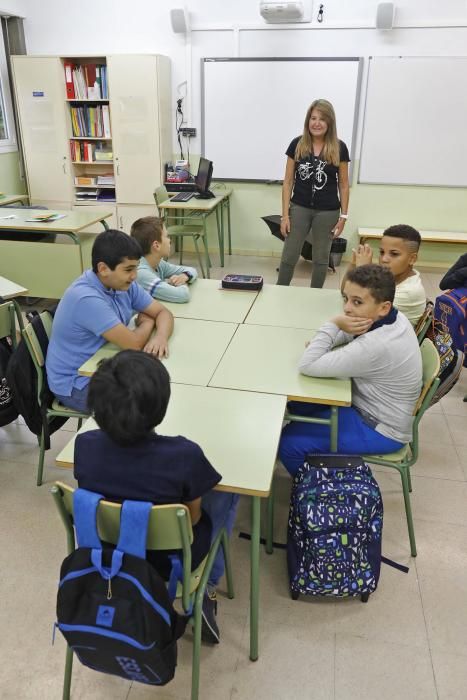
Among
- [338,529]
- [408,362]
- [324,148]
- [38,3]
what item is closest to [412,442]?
[408,362]

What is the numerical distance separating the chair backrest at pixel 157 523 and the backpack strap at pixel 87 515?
0.02 metres

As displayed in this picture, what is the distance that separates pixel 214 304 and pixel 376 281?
0.97 m

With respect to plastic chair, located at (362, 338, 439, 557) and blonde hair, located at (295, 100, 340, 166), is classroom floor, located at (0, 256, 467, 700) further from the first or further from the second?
blonde hair, located at (295, 100, 340, 166)

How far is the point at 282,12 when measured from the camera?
5.15 meters

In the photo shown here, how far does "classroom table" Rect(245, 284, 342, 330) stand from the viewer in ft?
7.98

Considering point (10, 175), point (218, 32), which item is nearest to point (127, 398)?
point (218, 32)

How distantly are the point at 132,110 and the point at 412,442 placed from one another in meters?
4.95

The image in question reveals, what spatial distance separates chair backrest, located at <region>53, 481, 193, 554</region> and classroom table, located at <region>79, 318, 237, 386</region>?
67 centimetres

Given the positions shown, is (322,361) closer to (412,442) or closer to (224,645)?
(412,442)

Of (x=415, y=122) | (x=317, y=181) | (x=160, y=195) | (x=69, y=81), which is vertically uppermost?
(x=69, y=81)

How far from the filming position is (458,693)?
1.56m

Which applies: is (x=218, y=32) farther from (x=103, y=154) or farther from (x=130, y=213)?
(x=130, y=213)

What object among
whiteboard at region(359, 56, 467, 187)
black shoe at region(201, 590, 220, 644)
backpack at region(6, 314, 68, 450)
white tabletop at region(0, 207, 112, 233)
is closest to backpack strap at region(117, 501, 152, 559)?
black shoe at region(201, 590, 220, 644)

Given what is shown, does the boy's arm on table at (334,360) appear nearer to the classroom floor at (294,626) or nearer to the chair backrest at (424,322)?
the chair backrest at (424,322)
